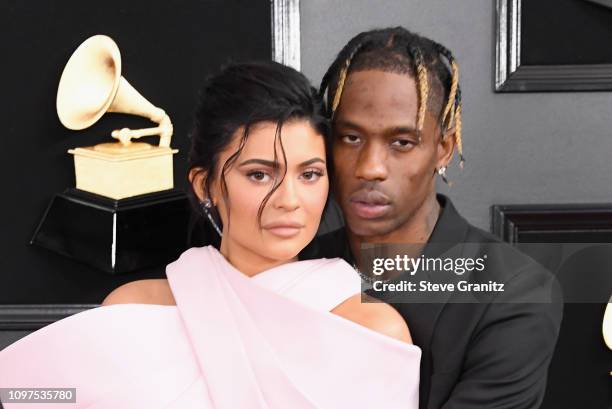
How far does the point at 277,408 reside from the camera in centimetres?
124

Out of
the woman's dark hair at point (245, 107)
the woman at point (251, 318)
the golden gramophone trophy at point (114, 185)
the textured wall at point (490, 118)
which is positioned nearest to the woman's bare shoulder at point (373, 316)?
the woman at point (251, 318)

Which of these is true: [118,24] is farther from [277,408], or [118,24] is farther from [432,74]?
[277,408]

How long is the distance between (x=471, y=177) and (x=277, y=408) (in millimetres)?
1585

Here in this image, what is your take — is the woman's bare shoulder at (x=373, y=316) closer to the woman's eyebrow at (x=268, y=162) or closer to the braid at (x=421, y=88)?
the woman's eyebrow at (x=268, y=162)

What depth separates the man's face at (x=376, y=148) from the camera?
144cm

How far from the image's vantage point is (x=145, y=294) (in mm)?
1430

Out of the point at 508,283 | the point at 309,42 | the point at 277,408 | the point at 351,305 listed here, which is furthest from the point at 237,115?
the point at 309,42

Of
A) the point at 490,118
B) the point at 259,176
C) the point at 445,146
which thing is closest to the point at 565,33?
the point at 490,118

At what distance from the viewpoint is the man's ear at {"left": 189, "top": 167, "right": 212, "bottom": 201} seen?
4.67 ft

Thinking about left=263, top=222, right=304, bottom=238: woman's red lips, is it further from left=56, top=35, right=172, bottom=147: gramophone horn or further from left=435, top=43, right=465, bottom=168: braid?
left=56, top=35, right=172, bottom=147: gramophone horn

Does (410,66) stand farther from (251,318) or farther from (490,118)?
(490,118)

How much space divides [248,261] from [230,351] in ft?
0.62

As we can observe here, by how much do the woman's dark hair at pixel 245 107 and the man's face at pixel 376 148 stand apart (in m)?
0.08

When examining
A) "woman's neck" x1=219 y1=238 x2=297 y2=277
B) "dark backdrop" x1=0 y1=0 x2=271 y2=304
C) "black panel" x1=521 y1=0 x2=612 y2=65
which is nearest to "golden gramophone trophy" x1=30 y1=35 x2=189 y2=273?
"dark backdrop" x1=0 y1=0 x2=271 y2=304
